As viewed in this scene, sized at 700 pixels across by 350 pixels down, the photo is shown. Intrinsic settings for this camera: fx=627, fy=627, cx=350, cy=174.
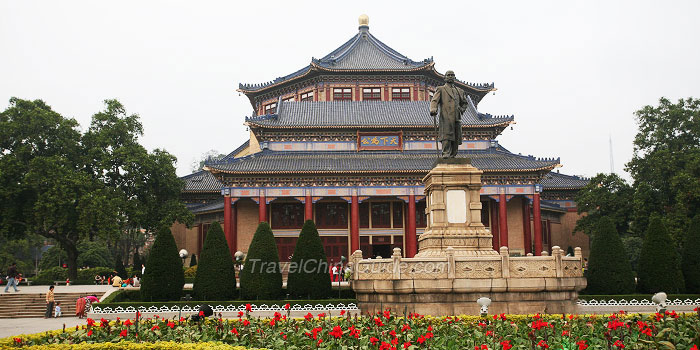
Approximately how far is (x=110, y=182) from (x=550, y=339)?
124ft

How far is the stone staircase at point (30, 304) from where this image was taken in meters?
28.3

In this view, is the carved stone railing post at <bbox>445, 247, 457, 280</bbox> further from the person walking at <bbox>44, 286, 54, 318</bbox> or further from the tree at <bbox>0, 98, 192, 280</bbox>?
the tree at <bbox>0, 98, 192, 280</bbox>

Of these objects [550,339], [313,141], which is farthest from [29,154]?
[550,339]

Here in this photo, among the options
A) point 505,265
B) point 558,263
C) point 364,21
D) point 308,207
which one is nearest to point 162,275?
point 505,265

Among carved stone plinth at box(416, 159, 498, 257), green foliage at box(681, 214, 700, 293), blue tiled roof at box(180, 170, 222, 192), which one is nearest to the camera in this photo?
carved stone plinth at box(416, 159, 498, 257)

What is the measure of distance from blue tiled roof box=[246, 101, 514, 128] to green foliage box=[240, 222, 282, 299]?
1991cm

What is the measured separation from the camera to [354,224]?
42.3m

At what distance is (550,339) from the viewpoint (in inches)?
420

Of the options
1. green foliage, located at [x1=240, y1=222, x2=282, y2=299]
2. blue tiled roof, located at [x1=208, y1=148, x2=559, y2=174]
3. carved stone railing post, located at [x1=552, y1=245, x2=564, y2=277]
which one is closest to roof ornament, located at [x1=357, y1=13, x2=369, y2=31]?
blue tiled roof, located at [x1=208, y1=148, x2=559, y2=174]

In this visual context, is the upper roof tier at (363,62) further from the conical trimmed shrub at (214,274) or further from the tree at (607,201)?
the conical trimmed shrub at (214,274)

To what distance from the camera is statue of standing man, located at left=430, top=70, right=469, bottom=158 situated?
802 inches

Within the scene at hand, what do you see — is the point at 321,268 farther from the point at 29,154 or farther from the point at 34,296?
the point at 29,154

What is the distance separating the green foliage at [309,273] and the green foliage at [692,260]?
49.4 feet

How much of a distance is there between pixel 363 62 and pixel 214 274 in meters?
34.7
